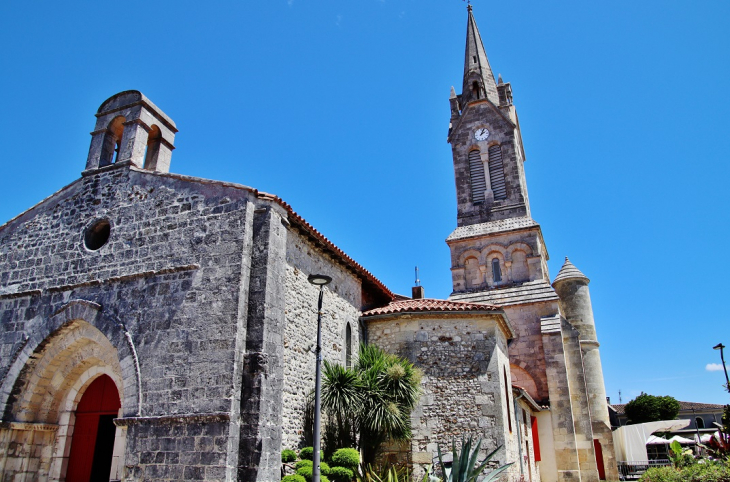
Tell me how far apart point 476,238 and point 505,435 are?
1252cm

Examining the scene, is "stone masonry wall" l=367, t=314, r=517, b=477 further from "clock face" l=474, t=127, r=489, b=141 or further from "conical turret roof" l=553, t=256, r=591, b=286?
"clock face" l=474, t=127, r=489, b=141

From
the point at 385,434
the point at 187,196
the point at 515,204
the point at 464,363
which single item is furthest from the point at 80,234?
the point at 515,204

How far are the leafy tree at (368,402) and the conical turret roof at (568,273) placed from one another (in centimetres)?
1350

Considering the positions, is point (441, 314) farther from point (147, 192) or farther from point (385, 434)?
point (147, 192)

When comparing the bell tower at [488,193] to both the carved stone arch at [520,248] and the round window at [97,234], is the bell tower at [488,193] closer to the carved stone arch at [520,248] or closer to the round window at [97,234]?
the carved stone arch at [520,248]

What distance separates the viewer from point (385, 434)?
44.7 ft

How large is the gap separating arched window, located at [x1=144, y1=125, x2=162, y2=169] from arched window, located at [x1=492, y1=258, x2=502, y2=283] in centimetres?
1639

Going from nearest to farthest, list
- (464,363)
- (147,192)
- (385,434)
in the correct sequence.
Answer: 1. (147,192)
2. (385,434)
3. (464,363)

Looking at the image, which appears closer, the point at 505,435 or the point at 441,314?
the point at 505,435

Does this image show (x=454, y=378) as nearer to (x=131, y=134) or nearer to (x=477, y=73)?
(x=131, y=134)

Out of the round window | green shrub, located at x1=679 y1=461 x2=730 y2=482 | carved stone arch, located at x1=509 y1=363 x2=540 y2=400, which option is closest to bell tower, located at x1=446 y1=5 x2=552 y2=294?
carved stone arch, located at x1=509 y1=363 x2=540 y2=400

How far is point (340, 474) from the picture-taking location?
11453 mm

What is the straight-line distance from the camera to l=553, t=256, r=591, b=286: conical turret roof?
2456 centimetres

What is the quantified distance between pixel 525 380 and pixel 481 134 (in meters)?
13.3
